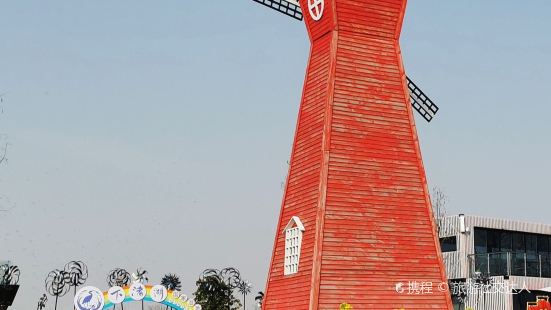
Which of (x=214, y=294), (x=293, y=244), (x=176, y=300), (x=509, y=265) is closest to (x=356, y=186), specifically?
(x=293, y=244)

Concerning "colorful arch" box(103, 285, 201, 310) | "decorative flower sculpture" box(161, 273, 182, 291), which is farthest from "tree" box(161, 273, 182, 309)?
"colorful arch" box(103, 285, 201, 310)

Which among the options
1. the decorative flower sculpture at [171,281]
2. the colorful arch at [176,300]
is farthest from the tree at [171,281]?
the colorful arch at [176,300]

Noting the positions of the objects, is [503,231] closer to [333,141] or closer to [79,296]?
[333,141]

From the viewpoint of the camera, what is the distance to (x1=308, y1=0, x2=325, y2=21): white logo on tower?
3234 centimetres

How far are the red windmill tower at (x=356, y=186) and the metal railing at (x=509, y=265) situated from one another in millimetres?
13724

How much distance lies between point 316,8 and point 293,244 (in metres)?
8.46

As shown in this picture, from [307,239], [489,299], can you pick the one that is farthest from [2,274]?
[489,299]

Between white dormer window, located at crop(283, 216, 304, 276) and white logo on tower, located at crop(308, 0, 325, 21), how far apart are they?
7.29 meters

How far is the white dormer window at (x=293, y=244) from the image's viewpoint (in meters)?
30.3

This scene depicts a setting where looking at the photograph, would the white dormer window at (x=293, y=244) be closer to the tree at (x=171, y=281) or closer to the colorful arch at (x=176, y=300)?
the colorful arch at (x=176, y=300)

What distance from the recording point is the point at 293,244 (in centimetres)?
3080

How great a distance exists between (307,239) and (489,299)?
1654 cm

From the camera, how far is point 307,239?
29.8 m

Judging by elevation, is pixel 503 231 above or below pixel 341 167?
above
